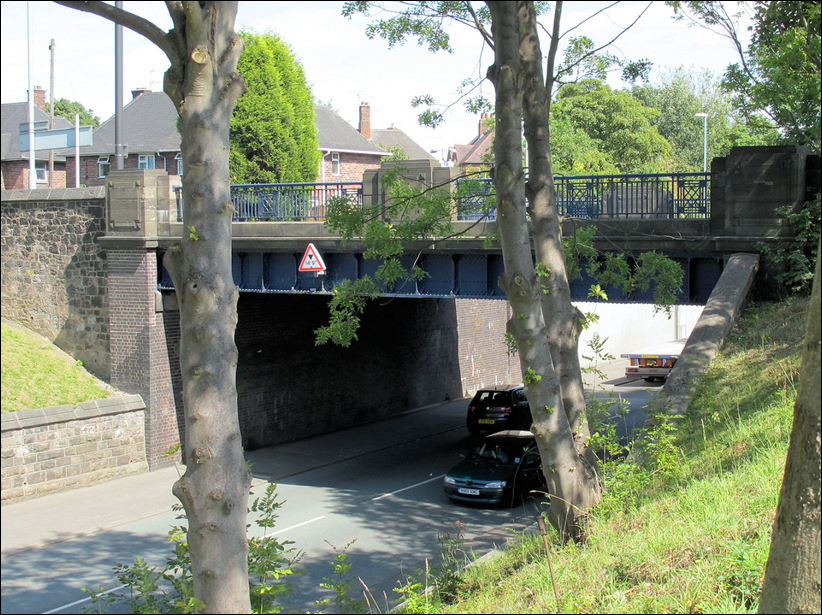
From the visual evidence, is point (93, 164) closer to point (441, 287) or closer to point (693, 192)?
point (441, 287)

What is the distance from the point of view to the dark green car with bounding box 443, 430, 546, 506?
656 inches

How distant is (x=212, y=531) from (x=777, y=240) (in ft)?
36.2

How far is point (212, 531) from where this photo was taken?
4840mm

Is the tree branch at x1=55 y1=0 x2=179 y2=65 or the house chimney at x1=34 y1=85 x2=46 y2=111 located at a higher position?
the tree branch at x1=55 y1=0 x2=179 y2=65

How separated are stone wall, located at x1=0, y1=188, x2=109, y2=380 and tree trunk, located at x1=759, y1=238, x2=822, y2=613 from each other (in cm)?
370

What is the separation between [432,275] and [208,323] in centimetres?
1310

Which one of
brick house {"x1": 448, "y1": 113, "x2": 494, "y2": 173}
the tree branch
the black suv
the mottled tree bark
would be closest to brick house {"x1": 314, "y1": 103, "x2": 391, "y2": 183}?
brick house {"x1": 448, "y1": 113, "x2": 494, "y2": 173}

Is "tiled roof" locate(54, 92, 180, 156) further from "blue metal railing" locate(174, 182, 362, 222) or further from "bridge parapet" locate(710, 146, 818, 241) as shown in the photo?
"bridge parapet" locate(710, 146, 818, 241)

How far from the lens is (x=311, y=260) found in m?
18.2

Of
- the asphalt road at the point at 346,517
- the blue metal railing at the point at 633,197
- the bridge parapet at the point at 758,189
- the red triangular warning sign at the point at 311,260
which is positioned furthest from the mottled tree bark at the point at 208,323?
the red triangular warning sign at the point at 311,260

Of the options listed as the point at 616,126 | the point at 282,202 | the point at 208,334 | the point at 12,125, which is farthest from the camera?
the point at 616,126

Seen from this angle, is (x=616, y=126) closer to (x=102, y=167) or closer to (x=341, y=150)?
(x=341, y=150)

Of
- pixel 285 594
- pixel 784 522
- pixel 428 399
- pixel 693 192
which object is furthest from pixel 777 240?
pixel 428 399

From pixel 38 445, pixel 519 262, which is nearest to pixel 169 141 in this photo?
pixel 519 262
